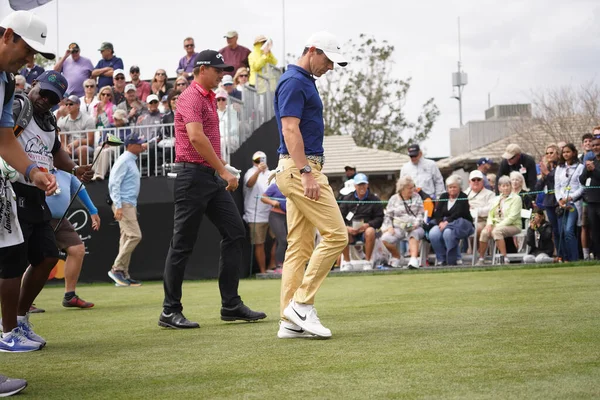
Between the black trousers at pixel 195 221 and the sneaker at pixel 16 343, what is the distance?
1.53m

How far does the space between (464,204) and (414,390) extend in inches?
464

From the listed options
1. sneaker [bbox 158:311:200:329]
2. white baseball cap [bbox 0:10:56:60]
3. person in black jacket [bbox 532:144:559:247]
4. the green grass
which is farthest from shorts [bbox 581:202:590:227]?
white baseball cap [bbox 0:10:56:60]

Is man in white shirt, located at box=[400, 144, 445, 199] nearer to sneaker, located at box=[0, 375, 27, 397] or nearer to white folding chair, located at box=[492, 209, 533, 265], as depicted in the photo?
white folding chair, located at box=[492, 209, 533, 265]

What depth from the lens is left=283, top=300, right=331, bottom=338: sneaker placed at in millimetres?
6551

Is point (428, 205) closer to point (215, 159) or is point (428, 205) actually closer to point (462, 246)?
point (462, 246)

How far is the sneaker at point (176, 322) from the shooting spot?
306 inches

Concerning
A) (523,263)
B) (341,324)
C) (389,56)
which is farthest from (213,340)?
(389,56)

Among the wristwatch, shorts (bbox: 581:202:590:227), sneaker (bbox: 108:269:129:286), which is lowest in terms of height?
sneaker (bbox: 108:269:129:286)

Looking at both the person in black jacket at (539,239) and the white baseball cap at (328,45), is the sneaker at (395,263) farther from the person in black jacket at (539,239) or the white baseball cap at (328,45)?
the white baseball cap at (328,45)

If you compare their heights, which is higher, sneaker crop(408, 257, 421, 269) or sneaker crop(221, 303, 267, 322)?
sneaker crop(221, 303, 267, 322)

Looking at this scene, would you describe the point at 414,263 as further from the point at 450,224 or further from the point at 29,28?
the point at 29,28

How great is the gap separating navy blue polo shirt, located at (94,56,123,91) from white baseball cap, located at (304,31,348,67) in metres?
14.7

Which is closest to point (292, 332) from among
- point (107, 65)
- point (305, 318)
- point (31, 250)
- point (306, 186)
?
point (305, 318)

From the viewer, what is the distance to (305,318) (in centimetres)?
662
